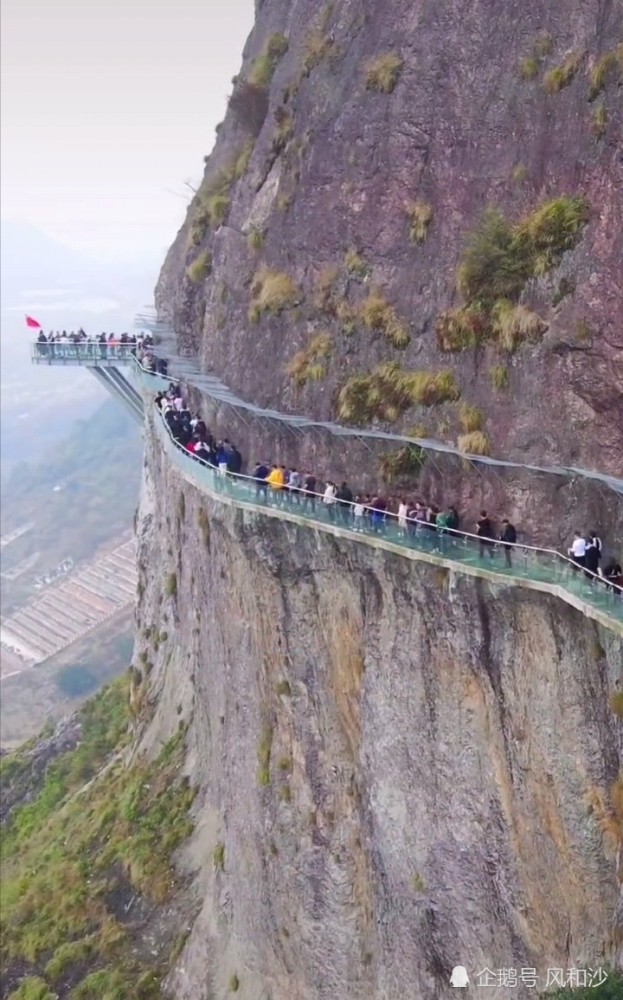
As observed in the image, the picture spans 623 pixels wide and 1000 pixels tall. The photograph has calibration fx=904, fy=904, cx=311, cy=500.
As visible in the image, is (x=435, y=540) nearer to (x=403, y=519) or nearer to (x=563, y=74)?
(x=403, y=519)

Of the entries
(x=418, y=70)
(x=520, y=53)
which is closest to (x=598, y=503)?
(x=520, y=53)

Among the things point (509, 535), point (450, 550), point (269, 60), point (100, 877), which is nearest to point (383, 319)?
point (450, 550)

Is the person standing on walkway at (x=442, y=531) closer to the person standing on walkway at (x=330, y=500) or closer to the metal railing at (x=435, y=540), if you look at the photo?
the metal railing at (x=435, y=540)

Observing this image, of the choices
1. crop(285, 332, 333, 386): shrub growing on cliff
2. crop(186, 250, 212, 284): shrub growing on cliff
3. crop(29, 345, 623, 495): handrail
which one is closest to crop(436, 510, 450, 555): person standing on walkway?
crop(29, 345, 623, 495): handrail

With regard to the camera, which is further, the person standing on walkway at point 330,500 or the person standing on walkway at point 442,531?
the person standing on walkway at point 330,500

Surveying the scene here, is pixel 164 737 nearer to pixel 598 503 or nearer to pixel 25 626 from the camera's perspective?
pixel 598 503

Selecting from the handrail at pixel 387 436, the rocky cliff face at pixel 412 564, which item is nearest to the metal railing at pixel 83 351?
the handrail at pixel 387 436

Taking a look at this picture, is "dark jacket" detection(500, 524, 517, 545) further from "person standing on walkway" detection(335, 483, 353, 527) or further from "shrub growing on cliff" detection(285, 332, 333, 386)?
"shrub growing on cliff" detection(285, 332, 333, 386)
